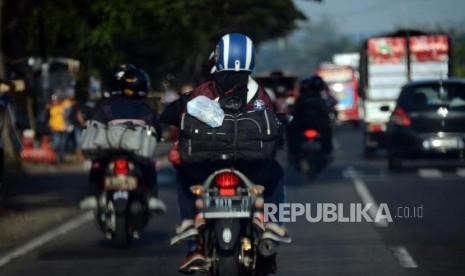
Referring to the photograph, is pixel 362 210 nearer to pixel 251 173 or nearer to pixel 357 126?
pixel 251 173

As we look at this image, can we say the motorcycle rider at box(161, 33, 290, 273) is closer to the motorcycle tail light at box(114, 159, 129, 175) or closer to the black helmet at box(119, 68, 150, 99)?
the motorcycle tail light at box(114, 159, 129, 175)

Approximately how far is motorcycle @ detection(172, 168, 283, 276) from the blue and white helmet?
2.24 ft

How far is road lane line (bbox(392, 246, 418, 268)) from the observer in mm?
12570

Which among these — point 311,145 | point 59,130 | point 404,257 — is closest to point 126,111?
point 404,257

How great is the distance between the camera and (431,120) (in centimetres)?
2655

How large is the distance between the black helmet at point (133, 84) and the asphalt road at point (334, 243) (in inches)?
56.6

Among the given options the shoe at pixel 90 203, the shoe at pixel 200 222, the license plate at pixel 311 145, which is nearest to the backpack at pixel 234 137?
the shoe at pixel 200 222

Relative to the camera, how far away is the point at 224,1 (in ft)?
191

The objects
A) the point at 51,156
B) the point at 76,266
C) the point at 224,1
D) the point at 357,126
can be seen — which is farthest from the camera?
the point at 357,126

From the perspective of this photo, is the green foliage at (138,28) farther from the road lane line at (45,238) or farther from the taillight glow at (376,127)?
the road lane line at (45,238)

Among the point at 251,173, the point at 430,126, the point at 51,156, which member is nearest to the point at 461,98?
the point at 430,126

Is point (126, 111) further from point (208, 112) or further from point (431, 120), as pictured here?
point (431, 120)

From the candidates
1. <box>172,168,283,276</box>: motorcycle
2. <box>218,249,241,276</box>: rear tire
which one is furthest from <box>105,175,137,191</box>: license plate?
<box>218,249,241,276</box>: rear tire

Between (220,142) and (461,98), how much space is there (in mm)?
17259
